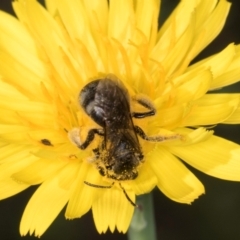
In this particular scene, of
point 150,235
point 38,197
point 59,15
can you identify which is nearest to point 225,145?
point 150,235

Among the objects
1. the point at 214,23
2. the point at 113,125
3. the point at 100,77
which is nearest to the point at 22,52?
the point at 100,77

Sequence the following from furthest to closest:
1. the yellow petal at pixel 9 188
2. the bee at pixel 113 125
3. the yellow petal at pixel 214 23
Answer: the yellow petal at pixel 214 23
the yellow petal at pixel 9 188
the bee at pixel 113 125

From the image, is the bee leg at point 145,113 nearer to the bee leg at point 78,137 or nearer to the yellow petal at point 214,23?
the bee leg at point 78,137

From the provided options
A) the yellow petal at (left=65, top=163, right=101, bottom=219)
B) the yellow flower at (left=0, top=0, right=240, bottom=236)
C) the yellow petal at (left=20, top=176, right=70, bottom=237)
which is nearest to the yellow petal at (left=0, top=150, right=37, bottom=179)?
the yellow flower at (left=0, top=0, right=240, bottom=236)

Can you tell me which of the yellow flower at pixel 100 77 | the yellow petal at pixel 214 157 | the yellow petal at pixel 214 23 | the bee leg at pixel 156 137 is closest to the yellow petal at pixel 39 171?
the yellow flower at pixel 100 77

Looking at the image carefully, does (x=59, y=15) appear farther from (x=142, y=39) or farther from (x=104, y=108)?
(x=104, y=108)

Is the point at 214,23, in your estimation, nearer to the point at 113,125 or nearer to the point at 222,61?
the point at 222,61
